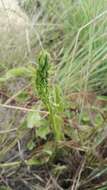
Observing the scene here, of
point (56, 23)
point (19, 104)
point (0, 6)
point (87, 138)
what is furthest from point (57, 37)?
point (87, 138)

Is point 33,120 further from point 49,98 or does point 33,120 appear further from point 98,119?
point 98,119

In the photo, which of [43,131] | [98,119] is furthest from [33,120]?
[98,119]

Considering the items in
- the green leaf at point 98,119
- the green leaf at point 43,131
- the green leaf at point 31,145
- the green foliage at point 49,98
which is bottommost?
the green leaf at point 31,145

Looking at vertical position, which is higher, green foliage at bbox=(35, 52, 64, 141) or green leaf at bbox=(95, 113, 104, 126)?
green foliage at bbox=(35, 52, 64, 141)

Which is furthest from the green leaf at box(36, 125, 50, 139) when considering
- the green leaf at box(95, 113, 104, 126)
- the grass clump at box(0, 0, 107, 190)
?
the green leaf at box(95, 113, 104, 126)

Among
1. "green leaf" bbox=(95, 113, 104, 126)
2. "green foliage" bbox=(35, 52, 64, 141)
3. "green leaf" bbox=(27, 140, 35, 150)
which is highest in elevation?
"green foliage" bbox=(35, 52, 64, 141)

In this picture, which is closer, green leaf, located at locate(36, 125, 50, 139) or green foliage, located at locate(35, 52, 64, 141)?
green foliage, located at locate(35, 52, 64, 141)

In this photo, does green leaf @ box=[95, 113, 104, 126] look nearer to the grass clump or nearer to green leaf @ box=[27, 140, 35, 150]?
the grass clump

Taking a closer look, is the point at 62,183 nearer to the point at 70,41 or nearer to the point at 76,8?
the point at 70,41

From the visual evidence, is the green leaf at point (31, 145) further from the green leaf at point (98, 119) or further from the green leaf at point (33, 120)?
the green leaf at point (98, 119)

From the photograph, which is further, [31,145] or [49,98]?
[31,145]

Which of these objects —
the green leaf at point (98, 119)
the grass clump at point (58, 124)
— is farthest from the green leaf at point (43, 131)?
the green leaf at point (98, 119)
